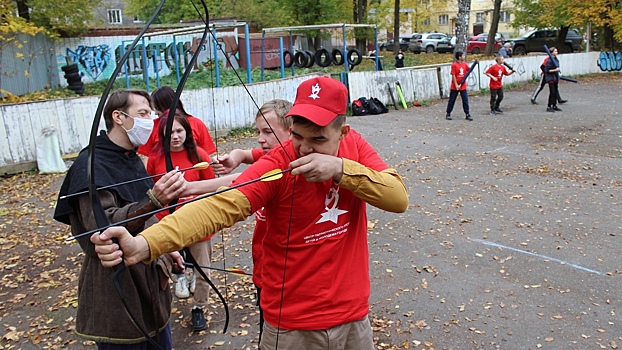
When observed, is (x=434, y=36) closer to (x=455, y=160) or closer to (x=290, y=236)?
(x=455, y=160)

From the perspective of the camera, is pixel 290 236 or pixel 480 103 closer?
pixel 290 236

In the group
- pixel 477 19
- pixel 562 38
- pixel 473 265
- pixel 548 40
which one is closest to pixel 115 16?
pixel 477 19

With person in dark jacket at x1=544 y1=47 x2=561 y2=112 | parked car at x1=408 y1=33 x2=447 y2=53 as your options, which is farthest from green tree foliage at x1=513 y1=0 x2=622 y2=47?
person in dark jacket at x1=544 y1=47 x2=561 y2=112

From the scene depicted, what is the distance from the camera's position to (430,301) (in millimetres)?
5156

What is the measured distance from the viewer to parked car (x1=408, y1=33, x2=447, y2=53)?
45.9 m

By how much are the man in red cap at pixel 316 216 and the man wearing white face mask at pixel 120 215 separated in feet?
1.65

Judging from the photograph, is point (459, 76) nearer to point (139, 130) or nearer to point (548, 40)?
point (139, 130)

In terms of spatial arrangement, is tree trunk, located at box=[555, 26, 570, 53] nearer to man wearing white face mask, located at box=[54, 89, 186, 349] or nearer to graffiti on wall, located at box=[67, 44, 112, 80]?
graffiti on wall, located at box=[67, 44, 112, 80]

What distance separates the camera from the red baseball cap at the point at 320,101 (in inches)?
87.4

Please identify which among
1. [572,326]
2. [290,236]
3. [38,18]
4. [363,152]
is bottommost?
[572,326]

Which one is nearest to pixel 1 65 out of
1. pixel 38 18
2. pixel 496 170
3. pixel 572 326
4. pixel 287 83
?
pixel 38 18

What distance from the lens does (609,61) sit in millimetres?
29938

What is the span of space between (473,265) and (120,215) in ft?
14.1

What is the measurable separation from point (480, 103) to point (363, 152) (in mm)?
18294
